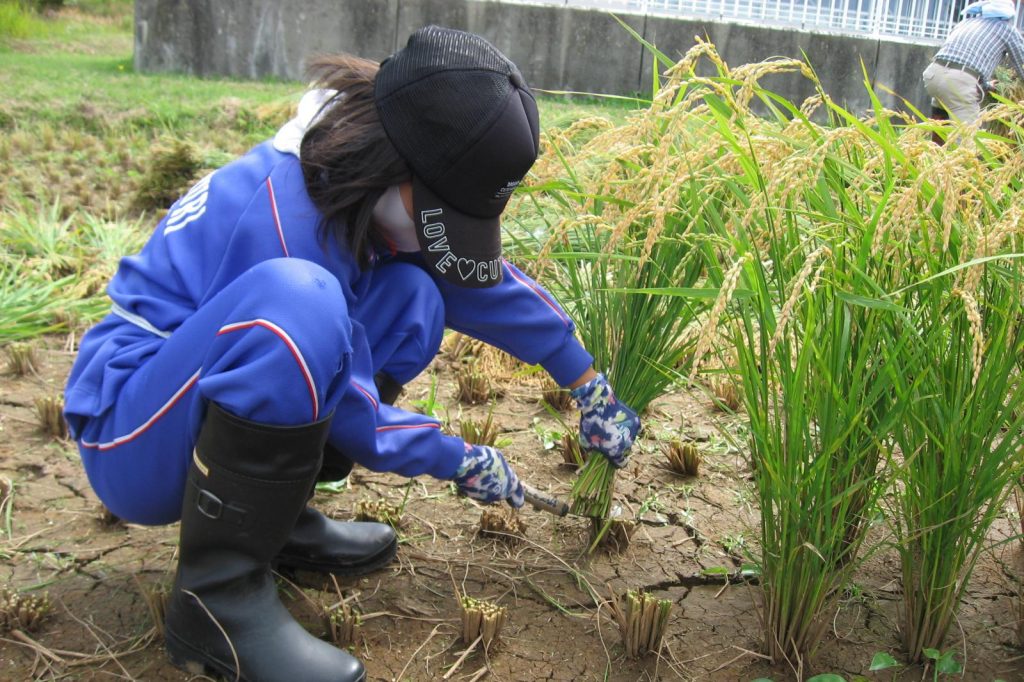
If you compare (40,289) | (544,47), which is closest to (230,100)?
(40,289)

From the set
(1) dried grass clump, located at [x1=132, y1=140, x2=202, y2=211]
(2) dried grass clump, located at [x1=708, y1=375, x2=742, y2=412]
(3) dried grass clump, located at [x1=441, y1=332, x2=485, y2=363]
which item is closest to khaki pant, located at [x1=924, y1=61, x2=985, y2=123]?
(2) dried grass clump, located at [x1=708, y1=375, x2=742, y2=412]

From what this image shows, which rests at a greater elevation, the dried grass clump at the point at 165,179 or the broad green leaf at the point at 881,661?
the dried grass clump at the point at 165,179

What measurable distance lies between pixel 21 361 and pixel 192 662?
150cm

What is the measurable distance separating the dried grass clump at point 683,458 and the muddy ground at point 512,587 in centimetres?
3

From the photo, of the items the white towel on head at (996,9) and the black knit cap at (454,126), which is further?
the white towel on head at (996,9)

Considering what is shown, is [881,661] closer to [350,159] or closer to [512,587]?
[512,587]

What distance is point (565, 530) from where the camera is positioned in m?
2.20

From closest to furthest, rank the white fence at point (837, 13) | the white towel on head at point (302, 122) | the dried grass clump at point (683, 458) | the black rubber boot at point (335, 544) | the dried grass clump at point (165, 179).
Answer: the white towel on head at point (302, 122)
the black rubber boot at point (335, 544)
the dried grass clump at point (683, 458)
the dried grass clump at point (165, 179)
the white fence at point (837, 13)

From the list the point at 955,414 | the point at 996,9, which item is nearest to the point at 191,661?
the point at 955,414

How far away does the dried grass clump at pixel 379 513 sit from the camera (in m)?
2.17

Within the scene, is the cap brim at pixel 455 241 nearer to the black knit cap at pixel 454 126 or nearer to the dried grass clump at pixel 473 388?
the black knit cap at pixel 454 126

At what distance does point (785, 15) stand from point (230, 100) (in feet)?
18.0

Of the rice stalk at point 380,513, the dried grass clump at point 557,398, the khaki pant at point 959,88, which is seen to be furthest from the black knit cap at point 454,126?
the khaki pant at point 959,88

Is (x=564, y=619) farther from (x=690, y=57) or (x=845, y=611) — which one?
(x=690, y=57)
